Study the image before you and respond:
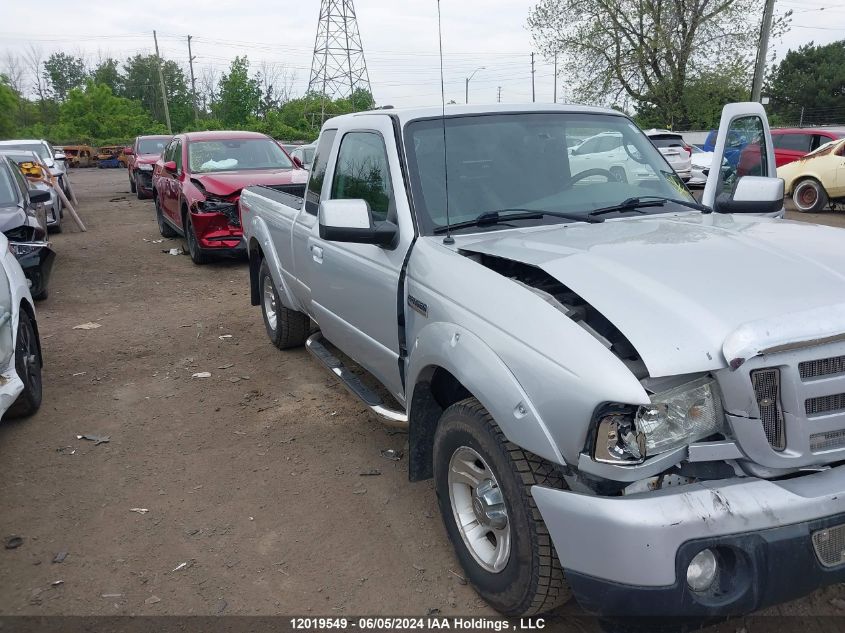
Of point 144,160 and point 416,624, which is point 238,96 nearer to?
point 144,160

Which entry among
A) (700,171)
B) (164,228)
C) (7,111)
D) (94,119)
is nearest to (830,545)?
(700,171)

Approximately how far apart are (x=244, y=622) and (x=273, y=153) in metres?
8.98

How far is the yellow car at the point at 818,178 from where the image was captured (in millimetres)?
14227

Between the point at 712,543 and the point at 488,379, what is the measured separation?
0.88 meters

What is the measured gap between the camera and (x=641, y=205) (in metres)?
3.68

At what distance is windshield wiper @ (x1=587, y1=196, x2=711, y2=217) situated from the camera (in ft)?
11.8

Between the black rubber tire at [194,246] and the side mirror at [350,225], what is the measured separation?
730 cm

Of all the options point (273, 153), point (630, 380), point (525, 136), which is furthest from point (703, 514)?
point (273, 153)

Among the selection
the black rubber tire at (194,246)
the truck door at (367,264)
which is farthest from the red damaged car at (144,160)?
the truck door at (367,264)

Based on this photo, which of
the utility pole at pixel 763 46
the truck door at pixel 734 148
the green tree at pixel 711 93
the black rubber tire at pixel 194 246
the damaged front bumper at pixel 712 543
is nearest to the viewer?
the damaged front bumper at pixel 712 543

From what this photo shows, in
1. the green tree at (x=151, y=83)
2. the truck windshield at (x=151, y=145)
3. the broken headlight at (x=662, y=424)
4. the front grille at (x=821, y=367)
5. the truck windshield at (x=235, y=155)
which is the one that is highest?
the green tree at (x=151, y=83)

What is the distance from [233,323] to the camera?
7.55m

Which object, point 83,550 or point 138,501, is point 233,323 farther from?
point 83,550

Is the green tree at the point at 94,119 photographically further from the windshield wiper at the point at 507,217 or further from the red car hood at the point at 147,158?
the windshield wiper at the point at 507,217
